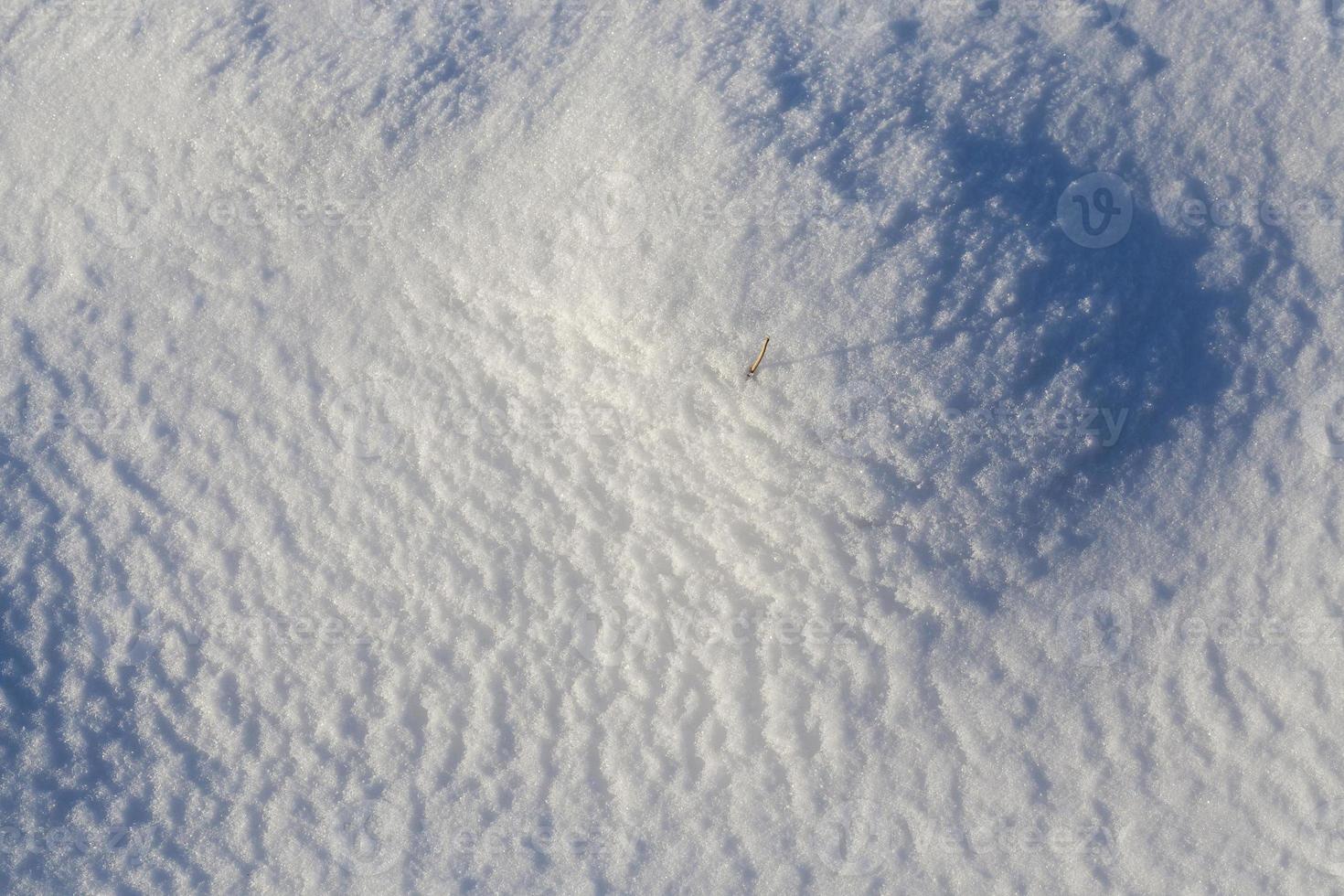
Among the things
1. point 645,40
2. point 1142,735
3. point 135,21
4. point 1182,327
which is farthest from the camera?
point 135,21

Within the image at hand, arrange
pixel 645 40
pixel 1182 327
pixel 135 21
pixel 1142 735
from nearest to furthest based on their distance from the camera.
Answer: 1. pixel 1142 735
2. pixel 1182 327
3. pixel 645 40
4. pixel 135 21

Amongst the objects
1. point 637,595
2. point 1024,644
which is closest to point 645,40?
point 637,595

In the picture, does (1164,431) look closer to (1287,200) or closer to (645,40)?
(1287,200)

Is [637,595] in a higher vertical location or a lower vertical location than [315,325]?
lower

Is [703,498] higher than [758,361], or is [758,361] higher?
[758,361]

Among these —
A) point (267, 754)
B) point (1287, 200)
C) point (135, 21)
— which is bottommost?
point (1287, 200)

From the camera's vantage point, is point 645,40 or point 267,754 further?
point 645,40
